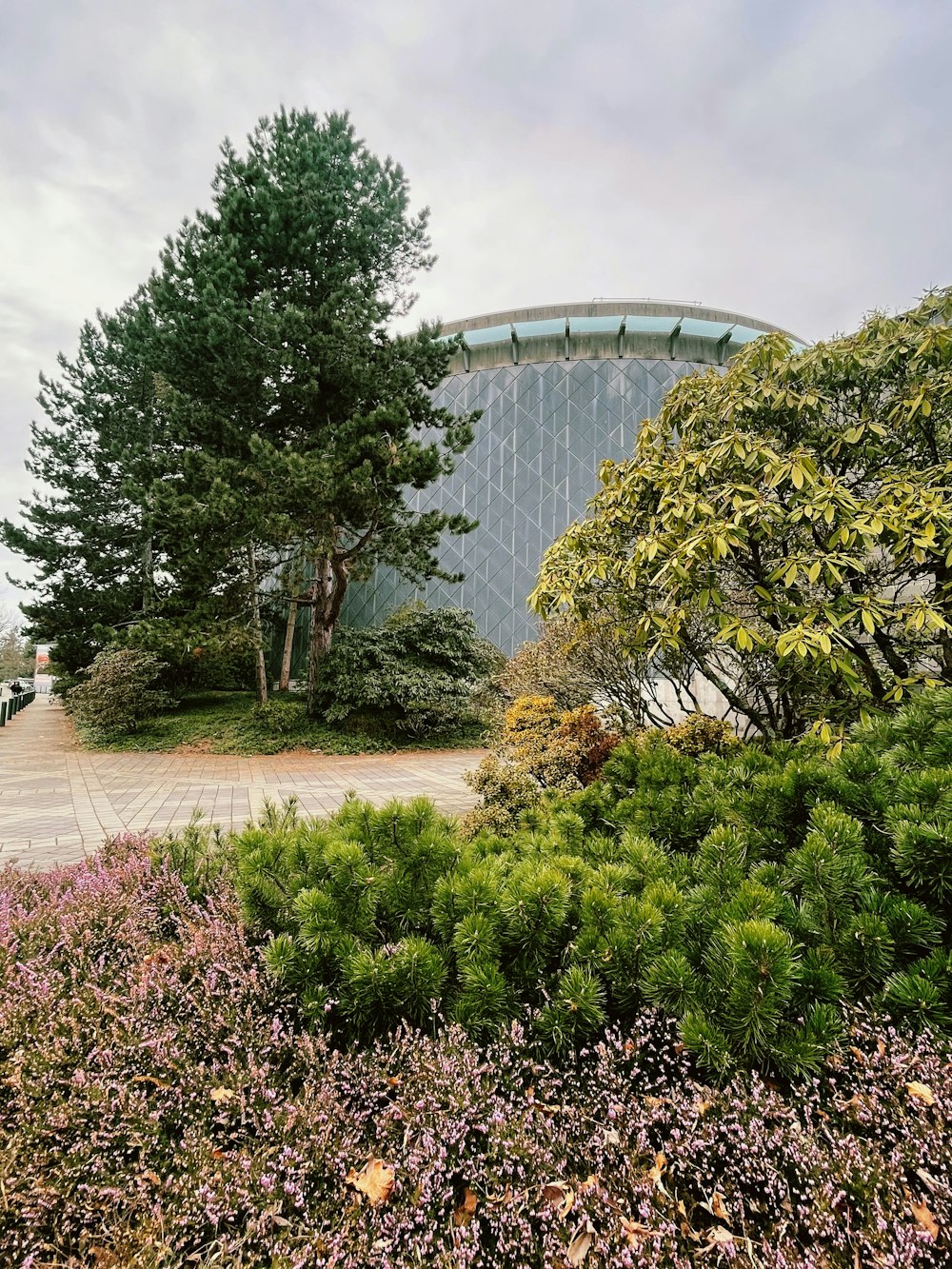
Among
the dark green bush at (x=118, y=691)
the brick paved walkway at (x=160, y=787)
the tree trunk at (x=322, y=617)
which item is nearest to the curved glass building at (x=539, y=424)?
the tree trunk at (x=322, y=617)

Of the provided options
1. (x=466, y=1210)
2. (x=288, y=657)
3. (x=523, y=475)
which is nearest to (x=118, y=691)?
(x=288, y=657)

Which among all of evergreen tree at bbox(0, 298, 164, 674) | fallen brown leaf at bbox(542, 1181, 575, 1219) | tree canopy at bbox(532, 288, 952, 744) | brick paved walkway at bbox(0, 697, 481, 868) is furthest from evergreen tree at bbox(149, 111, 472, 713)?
fallen brown leaf at bbox(542, 1181, 575, 1219)

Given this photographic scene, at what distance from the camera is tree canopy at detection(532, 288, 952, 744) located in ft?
9.50

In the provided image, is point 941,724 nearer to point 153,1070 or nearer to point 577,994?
point 577,994

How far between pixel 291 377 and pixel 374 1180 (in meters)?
12.9

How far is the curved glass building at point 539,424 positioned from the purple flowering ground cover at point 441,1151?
58.4ft

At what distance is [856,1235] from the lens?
986 millimetres

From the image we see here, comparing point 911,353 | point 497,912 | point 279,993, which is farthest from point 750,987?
point 911,353

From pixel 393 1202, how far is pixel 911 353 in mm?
4553

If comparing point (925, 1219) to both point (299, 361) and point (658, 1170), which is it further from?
point (299, 361)

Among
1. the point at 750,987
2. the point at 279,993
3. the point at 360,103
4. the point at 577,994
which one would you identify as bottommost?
the point at 279,993

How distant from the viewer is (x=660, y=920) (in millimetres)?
1515

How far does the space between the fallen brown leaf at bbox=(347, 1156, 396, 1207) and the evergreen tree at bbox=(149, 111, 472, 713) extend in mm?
9924

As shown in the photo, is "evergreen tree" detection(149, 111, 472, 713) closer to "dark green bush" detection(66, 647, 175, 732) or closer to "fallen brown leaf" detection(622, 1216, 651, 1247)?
"dark green bush" detection(66, 647, 175, 732)
